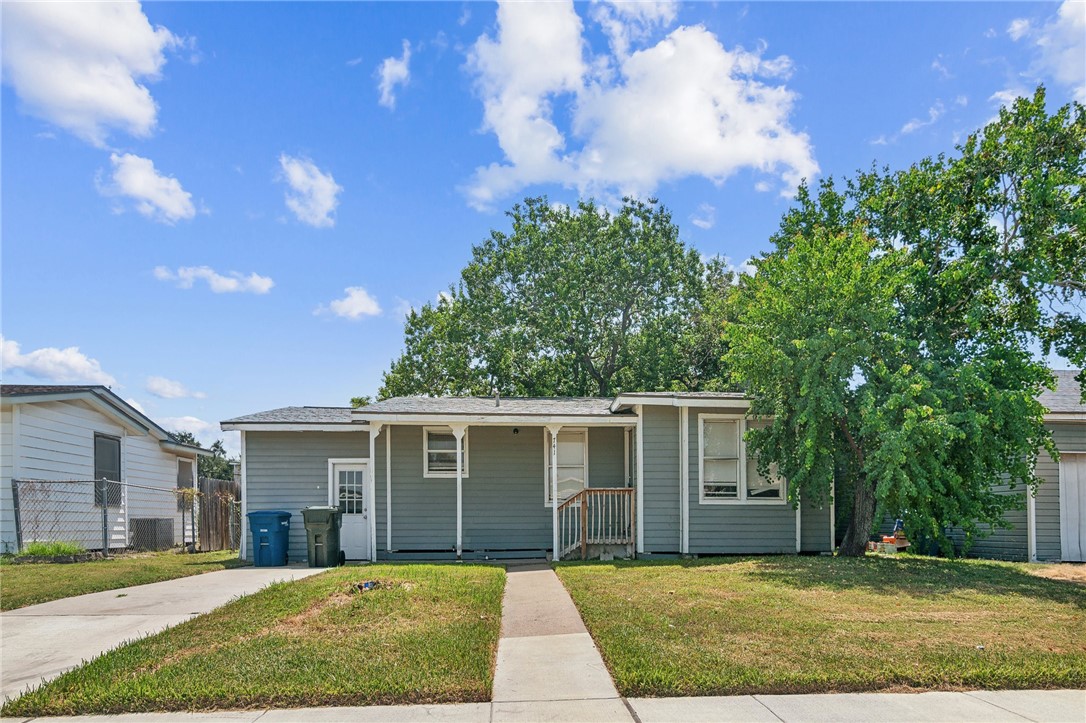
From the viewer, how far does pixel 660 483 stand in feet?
45.9

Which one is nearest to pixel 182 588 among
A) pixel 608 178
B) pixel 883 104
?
pixel 883 104

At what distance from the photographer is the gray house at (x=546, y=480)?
13938mm

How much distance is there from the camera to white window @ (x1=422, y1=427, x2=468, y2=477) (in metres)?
15.2

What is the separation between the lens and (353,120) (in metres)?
15.1

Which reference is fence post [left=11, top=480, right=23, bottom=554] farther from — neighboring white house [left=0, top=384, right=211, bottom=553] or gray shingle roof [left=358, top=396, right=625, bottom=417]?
gray shingle roof [left=358, top=396, right=625, bottom=417]

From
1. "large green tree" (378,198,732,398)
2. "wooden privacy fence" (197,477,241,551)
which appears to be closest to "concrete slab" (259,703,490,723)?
"wooden privacy fence" (197,477,241,551)

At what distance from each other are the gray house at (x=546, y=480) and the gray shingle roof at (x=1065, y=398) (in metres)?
0.13

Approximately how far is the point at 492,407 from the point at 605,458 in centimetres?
258

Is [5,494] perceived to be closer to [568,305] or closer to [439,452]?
[439,452]

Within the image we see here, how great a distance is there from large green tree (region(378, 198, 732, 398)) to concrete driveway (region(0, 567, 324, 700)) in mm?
16513

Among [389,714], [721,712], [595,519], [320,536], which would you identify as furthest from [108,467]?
[721,712]

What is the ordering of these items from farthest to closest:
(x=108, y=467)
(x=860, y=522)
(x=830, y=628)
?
1. (x=108, y=467)
2. (x=860, y=522)
3. (x=830, y=628)

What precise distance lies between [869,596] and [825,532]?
5.76m

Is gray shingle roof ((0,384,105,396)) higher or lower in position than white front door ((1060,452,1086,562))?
higher
